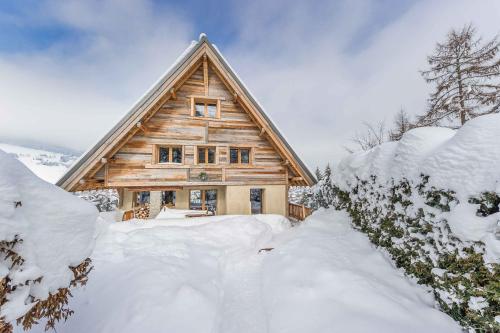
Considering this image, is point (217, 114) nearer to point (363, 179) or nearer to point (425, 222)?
point (363, 179)

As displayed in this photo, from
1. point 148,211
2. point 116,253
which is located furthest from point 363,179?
point 148,211

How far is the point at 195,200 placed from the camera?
13.1 metres

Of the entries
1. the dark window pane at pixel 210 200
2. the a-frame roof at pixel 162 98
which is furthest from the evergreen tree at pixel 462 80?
the dark window pane at pixel 210 200

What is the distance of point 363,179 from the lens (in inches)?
225

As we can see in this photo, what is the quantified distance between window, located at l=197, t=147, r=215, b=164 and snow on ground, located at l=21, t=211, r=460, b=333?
4855mm

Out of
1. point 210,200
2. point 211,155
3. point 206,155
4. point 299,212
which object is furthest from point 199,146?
point 299,212

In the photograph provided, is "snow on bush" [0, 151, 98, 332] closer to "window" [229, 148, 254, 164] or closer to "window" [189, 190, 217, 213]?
"window" [229, 148, 254, 164]

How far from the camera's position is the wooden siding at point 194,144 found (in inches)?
373

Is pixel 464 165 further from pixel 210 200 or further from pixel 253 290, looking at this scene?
pixel 210 200

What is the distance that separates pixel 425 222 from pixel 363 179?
2.07 meters

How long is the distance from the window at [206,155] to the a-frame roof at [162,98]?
296cm

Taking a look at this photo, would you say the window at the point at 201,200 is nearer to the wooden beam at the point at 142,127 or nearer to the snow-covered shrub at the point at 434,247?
the wooden beam at the point at 142,127

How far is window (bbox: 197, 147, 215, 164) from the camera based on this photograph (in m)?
10.5

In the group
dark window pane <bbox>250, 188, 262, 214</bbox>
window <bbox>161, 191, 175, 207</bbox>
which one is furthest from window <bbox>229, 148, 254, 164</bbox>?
dark window pane <bbox>250, 188, 262, 214</bbox>
